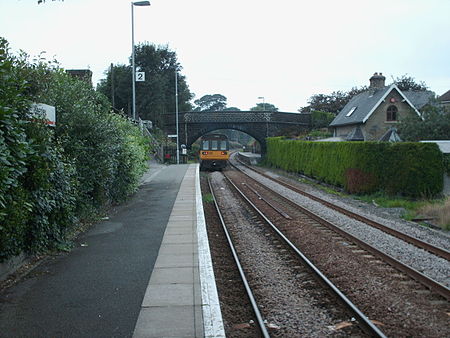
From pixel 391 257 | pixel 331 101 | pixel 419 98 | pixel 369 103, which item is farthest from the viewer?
pixel 331 101

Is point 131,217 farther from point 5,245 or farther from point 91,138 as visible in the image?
point 5,245

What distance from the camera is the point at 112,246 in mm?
9445

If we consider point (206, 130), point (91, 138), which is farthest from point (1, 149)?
point (206, 130)

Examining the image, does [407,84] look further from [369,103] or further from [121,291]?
Answer: [121,291]

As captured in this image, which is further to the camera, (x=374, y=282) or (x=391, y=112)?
(x=391, y=112)

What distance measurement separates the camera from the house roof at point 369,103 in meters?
39.6

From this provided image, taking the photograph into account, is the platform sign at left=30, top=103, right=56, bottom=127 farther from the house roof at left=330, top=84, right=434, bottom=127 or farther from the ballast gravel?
the house roof at left=330, top=84, right=434, bottom=127

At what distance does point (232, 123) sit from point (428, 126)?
25782mm

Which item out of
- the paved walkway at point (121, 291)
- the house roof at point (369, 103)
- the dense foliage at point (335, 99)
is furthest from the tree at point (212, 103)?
the paved walkway at point (121, 291)

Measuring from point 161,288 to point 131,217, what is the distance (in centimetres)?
674

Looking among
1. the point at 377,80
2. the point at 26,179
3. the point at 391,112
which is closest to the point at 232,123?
the point at 377,80

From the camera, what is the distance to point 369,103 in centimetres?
4131

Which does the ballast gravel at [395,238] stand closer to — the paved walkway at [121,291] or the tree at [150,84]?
the paved walkway at [121,291]

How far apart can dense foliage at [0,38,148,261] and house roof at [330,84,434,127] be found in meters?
29.2
